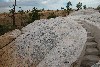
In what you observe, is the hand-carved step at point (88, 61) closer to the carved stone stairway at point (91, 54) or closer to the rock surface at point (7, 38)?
the carved stone stairway at point (91, 54)

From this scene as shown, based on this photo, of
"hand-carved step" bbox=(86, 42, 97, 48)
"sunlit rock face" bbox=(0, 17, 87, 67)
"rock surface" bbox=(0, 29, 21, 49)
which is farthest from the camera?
"hand-carved step" bbox=(86, 42, 97, 48)

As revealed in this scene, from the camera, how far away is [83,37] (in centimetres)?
1140

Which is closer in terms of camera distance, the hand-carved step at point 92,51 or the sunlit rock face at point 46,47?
the sunlit rock face at point 46,47

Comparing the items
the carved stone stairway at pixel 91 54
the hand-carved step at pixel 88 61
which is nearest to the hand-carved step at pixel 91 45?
the carved stone stairway at pixel 91 54

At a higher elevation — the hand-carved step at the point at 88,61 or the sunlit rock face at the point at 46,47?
the sunlit rock face at the point at 46,47

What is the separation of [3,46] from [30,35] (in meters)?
1.61

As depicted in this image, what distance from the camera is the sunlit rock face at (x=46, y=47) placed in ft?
33.6

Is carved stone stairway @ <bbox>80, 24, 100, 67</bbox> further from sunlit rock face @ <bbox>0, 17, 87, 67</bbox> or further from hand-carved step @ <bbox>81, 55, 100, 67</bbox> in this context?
sunlit rock face @ <bbox>0, 17, 87, 67</bbox>

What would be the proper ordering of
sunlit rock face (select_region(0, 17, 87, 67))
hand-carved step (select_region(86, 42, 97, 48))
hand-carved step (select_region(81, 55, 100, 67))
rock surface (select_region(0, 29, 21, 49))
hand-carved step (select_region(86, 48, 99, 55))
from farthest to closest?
hand-carved step (select_region(86, 42, 97, 48)) → rock surface (select_region(0, 29, 21, 49)) → hand-carved step (select_region(86, 48, 99, 55)) → hand-carved step (select_region(81, 55, 100, 67)) → sunlit rock face (select_region(0, 17, 87, 67))

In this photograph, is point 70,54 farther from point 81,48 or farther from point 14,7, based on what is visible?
point 14,7

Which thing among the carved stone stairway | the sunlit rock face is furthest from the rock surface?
the carved stone stairway

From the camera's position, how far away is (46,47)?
36.4 feet

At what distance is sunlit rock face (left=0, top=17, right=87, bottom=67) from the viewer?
403 inches

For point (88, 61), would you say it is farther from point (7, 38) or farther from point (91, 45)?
point (7, 38)
